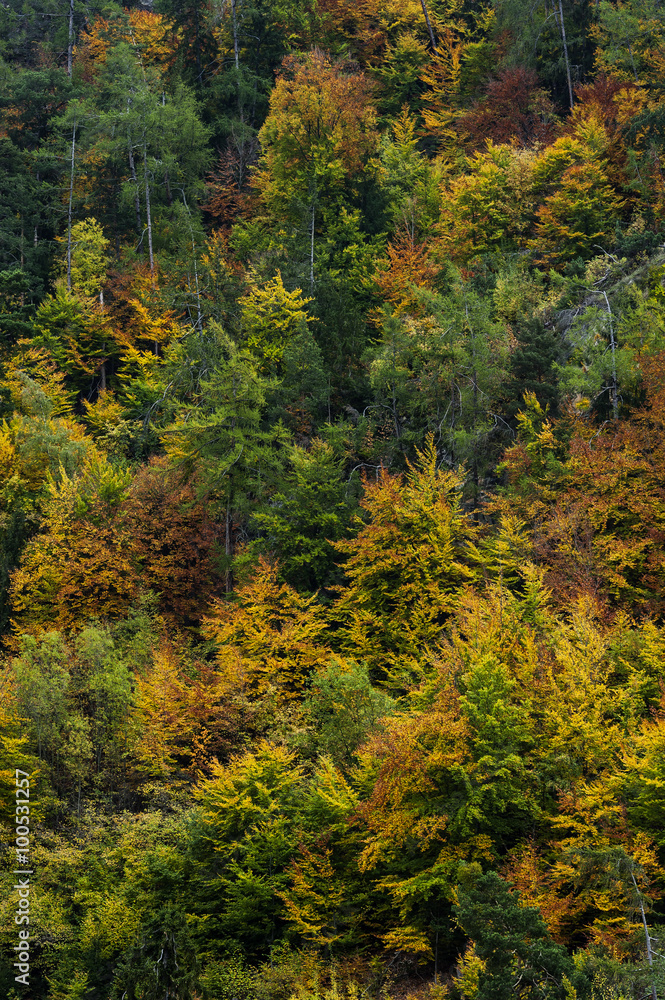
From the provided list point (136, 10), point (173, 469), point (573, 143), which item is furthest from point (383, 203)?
point (136, 10)

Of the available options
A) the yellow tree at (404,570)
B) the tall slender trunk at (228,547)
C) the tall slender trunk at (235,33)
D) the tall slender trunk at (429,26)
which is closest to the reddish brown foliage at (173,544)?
the tall slender trunk at (228,547)

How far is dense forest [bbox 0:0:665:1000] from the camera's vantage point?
892 inches

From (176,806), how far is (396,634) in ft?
27.2

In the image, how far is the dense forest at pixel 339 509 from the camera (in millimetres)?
22656

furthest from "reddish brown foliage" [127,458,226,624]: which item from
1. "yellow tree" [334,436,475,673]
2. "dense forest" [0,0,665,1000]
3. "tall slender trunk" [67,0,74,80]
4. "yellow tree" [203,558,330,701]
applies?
"tall slender trunk" [67,0,74,80]

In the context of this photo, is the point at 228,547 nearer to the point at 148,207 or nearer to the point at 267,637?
the point at 267,637

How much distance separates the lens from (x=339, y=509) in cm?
3516

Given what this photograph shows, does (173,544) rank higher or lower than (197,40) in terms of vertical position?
lower

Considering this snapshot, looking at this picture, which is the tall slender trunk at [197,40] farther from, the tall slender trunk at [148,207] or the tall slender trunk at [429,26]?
the tall slender trunk at [429,26]

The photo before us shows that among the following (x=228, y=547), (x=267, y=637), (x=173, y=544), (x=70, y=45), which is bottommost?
(x=267, y=637)

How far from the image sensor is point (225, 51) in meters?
62.1

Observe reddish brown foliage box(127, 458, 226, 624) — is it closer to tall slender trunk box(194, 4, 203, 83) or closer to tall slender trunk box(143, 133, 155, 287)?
tall slender trunk box(143, 133, 155, 287)

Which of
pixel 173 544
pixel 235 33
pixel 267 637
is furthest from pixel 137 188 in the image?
pixel 267 637

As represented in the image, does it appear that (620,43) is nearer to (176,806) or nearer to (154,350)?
(154,350)
